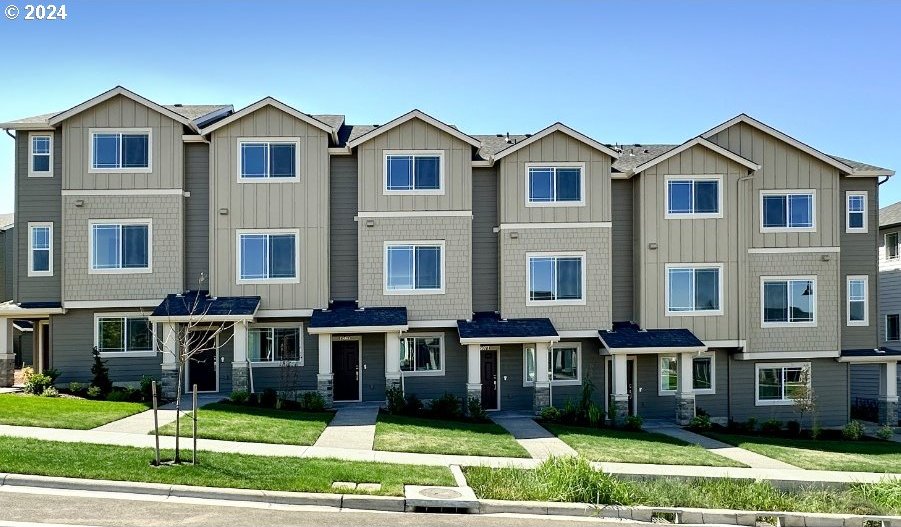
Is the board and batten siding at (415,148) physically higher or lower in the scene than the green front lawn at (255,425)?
higher

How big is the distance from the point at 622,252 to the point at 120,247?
1610 cm

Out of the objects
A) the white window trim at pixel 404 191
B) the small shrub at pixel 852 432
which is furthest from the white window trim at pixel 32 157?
the small shrub at pixel 852 432

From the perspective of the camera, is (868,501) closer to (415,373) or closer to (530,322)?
(530,322)

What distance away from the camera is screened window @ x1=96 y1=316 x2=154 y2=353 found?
24.0m

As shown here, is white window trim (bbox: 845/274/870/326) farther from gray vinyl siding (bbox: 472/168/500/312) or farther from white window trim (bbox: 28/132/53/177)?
white window trim (bbox: 28/132/53/177)

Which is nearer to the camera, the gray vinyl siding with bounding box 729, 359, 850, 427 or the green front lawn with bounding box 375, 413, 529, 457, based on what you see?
the green front lawn with bounding box 375, 413, 529, 457

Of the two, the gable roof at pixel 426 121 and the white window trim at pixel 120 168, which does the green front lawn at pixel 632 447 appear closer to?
the gable roof at pixel 426 121

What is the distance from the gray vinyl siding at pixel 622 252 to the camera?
25.3 metres

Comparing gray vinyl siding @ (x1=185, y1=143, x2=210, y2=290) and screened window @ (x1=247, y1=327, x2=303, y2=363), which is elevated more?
gray vinyl siding @ (x1=185, y1=143, x2=210, y2=290)

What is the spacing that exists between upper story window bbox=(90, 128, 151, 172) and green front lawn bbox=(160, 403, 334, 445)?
8.14m

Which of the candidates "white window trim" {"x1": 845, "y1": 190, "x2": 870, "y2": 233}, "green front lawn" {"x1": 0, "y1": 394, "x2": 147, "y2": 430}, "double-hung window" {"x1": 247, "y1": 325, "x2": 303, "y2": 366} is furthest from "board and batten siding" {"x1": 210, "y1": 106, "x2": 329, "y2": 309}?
"white window trim" {"x1": 845, "y1": 190, "x2": 870, "y2": 233}

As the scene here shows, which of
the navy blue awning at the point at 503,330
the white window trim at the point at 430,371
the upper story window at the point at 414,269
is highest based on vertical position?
the upper story window at the point at 414,269

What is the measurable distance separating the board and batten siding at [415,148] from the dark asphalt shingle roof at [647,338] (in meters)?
6.12

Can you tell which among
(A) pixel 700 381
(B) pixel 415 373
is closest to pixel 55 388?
(B) pixel 415 373
